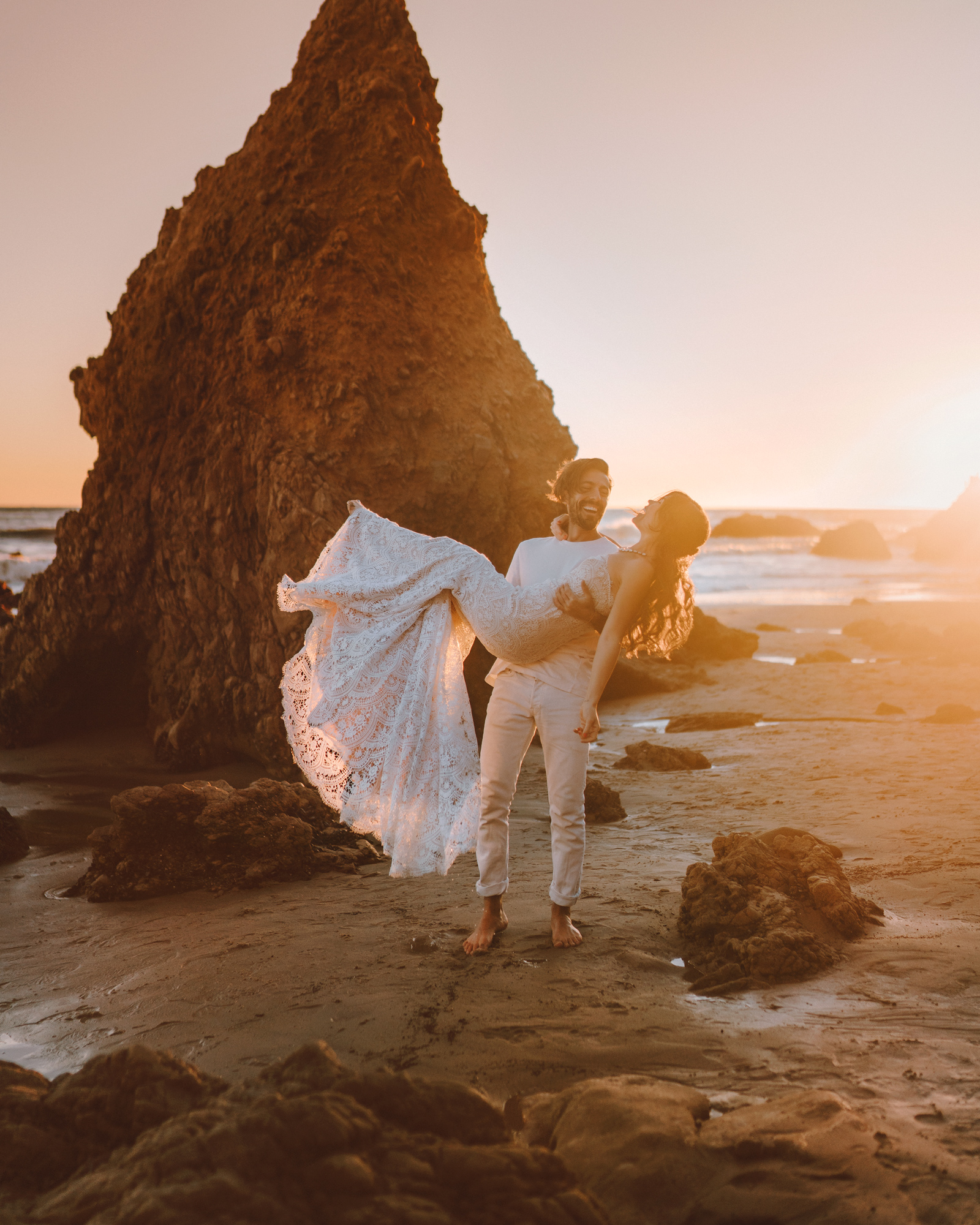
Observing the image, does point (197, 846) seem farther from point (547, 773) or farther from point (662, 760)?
point (662, 760)

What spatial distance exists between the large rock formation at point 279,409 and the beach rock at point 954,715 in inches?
185

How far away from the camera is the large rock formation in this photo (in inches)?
333

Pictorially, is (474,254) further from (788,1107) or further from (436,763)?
(788,1107)

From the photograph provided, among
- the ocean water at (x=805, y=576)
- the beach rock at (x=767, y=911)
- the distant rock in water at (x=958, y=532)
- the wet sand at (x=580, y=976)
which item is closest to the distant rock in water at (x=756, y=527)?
the ocean water at (x=805, y=576)

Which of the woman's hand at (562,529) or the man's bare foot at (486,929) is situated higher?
the woman's hand at (562,529)

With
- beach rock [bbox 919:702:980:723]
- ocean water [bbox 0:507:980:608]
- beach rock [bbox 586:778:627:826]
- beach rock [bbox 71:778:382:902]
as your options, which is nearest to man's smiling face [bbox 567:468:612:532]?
beach rock [bbox 71:778:382:902]

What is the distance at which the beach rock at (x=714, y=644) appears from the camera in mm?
14445

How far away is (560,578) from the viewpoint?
4070 mm

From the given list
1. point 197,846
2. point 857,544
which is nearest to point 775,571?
point 857,544

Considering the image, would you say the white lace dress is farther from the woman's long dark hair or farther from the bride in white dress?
the woman's long dark hair

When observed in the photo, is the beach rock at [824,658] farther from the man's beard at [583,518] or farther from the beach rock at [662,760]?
the man's beard at [583,518]

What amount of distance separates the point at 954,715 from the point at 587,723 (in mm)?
6789

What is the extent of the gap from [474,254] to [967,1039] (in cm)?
896

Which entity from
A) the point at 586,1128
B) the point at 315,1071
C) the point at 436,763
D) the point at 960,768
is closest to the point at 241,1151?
the point at 315,1071
